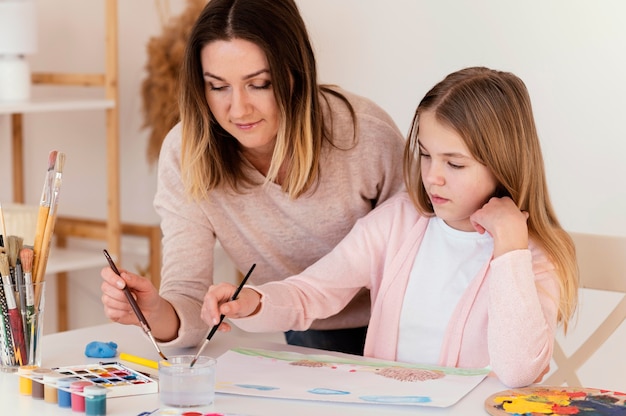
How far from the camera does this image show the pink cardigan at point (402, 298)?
53.1 inches

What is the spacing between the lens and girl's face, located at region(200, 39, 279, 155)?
5.03ft

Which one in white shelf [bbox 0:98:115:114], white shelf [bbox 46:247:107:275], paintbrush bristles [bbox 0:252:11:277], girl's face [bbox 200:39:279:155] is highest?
girl's face [bbox 200:39:279:155]

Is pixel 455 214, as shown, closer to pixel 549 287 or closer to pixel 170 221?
pixel 549 287

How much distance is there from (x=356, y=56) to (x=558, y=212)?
76 centimetres

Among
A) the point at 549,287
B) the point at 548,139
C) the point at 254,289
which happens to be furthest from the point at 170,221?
the point at 548,139

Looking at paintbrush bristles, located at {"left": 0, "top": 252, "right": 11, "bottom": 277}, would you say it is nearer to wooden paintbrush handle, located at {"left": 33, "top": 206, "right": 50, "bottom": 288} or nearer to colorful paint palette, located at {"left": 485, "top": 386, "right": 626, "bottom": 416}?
wooden paintbrush handle, located at {"left": 33, "top": 206, "right": 50, "bottom": 288}

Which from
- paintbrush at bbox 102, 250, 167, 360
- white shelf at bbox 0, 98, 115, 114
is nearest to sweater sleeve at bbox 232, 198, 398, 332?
paintbrush at bbox 102, 250, 167, 360

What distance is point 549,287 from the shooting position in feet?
4.68

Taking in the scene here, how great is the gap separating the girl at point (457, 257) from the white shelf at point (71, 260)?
4.45ft

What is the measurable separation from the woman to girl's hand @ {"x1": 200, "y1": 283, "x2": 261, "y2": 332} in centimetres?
10

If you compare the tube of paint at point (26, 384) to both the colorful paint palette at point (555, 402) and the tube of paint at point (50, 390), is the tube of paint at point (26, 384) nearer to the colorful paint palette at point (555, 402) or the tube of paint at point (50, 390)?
the tube of paint at point (50, 390)

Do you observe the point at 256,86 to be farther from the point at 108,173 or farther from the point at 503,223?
the point at 108,173

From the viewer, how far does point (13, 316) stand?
1.35 meters

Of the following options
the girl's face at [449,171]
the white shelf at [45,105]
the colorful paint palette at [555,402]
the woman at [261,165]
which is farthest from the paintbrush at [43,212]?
the white shelf at [45,105]
